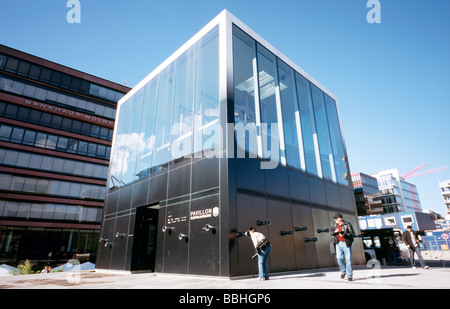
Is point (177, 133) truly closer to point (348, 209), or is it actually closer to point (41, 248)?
point (348, 209)

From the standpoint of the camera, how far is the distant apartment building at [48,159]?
37.2m

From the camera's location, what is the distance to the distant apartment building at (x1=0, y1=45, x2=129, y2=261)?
37188 millimetres

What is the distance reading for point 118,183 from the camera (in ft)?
60.3

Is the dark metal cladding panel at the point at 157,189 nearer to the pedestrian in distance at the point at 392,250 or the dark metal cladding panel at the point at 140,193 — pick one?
the dark metal cladding panel at the point at 140,193

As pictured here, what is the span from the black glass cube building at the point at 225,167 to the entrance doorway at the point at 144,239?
62 mm

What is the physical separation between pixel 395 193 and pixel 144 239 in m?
118

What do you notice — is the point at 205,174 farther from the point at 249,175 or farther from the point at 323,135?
the point at 323,135

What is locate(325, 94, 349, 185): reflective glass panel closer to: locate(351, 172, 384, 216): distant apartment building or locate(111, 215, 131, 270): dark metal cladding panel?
locate(111, 215, 131, 270): dark metal cladding panel

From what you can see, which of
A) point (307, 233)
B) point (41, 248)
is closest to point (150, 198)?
point (307, 233)

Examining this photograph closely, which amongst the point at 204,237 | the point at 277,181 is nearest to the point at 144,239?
the point at 204,237

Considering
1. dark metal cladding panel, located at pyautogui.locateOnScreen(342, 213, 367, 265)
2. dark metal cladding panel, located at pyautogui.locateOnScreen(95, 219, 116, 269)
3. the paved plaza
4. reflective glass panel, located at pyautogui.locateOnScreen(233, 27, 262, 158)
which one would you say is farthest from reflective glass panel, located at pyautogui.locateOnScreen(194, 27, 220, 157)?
dark metal cladding panel, located at pyautogui.locateOnScreen(342, 213, 367, 265)

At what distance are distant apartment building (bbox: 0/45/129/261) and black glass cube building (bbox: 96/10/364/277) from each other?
2800 centimetres

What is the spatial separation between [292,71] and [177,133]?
928 cm

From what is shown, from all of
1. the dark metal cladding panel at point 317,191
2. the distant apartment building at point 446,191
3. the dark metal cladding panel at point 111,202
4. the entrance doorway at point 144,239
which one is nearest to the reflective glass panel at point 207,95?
the entrance doorway at point 144,239
